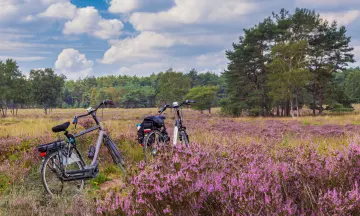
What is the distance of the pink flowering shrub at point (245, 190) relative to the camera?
2.24 m

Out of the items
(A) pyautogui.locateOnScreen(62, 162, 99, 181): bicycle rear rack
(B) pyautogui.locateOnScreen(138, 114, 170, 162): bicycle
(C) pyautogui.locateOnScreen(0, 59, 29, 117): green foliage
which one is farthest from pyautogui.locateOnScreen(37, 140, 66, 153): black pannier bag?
(C) pyautogui.locateOnScreen(0, 59, 29, 117): green foliage

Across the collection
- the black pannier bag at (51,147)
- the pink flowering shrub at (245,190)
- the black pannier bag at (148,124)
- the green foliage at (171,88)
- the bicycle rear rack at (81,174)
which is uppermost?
the green foliage at (171,88)

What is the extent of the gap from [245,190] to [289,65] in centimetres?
4176

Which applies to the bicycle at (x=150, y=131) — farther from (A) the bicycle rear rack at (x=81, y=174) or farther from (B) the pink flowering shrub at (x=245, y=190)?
(B) the pink flowering shrub at (x=245, y=190)

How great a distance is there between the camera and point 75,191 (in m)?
5.21

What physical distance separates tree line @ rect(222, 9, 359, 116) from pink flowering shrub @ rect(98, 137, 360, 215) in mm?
37772

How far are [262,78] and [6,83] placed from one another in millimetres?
46388

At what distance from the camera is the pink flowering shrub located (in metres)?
2.24

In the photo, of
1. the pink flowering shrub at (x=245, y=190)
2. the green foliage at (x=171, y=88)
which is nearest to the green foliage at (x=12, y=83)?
the green foliage at (x=171, y=88)

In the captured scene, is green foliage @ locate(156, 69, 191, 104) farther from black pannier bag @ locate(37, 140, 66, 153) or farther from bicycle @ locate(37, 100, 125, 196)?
black pannier bag @ locate(37, 140, 66, 153)

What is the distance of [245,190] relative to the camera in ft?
8.05

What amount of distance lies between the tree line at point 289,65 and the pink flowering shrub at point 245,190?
3777 centimetres

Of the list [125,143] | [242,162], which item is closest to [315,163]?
[242,162]

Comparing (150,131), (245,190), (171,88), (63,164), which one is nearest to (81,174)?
(63,164)
